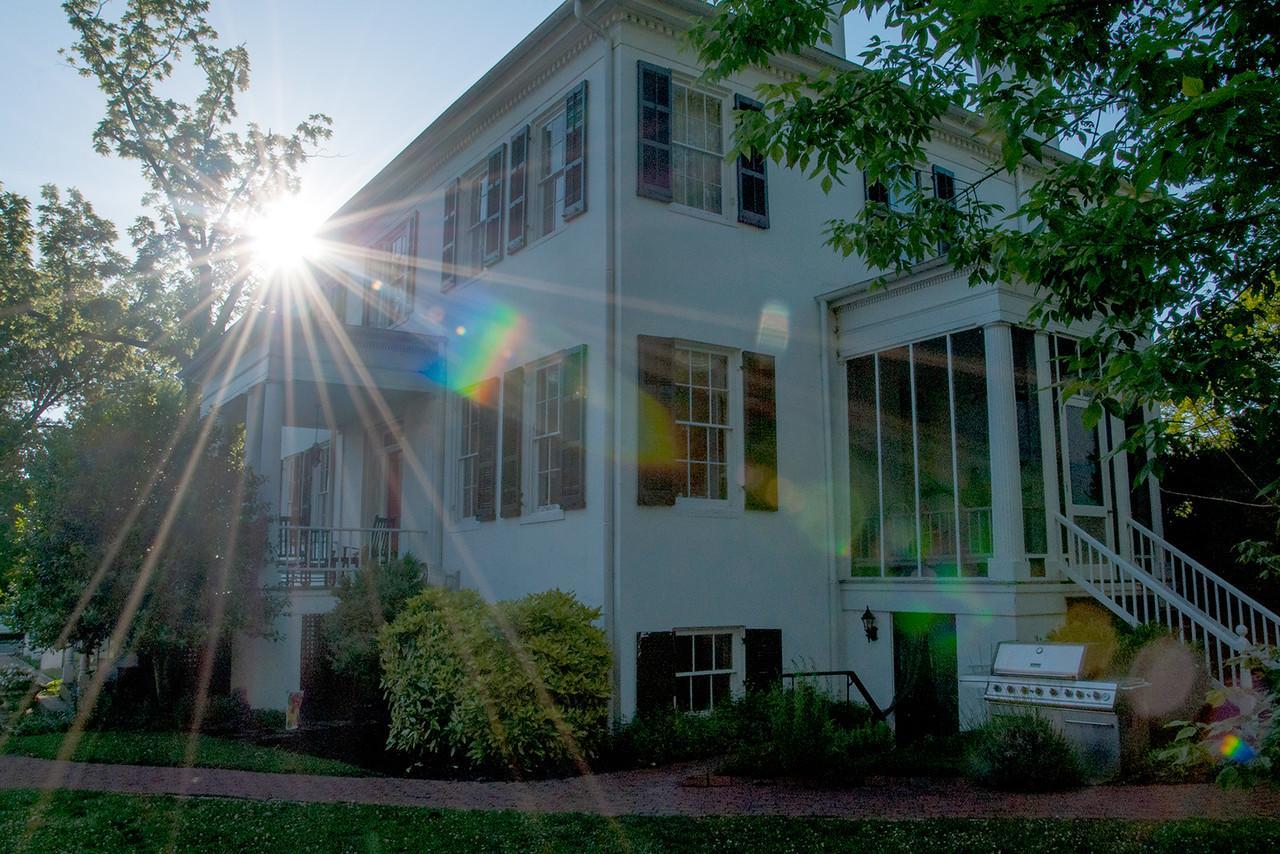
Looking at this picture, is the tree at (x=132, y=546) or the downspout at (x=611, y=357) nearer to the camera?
the downspout at (x=611, y=357)

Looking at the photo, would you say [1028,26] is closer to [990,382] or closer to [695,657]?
[990,382]

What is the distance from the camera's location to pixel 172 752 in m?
9.41

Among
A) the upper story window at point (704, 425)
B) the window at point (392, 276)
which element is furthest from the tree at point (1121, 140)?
the window at point (392, 276)

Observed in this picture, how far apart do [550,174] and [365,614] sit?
5638 mm

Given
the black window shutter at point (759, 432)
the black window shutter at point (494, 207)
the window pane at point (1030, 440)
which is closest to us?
the window pane at point (1030, 440)

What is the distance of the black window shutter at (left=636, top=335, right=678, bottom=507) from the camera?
1024 cm

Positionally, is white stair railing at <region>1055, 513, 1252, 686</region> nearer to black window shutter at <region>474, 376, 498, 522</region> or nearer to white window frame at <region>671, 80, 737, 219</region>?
white window frame at <region>671, 80, 737, 219</region>

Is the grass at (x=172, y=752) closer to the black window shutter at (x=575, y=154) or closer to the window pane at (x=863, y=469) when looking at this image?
the window pane at (x=863, y=469)

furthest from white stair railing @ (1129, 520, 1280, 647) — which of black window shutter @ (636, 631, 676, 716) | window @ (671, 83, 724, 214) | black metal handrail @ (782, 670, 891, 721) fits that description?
window @ (671, 83, 724, 214)

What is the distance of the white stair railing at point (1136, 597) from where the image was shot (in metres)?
8.80

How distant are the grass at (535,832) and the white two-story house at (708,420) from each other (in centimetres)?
343

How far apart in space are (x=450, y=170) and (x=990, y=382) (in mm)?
8652

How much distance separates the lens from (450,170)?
14797 mm

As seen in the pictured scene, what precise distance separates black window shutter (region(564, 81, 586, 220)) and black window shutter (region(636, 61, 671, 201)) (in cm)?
70
